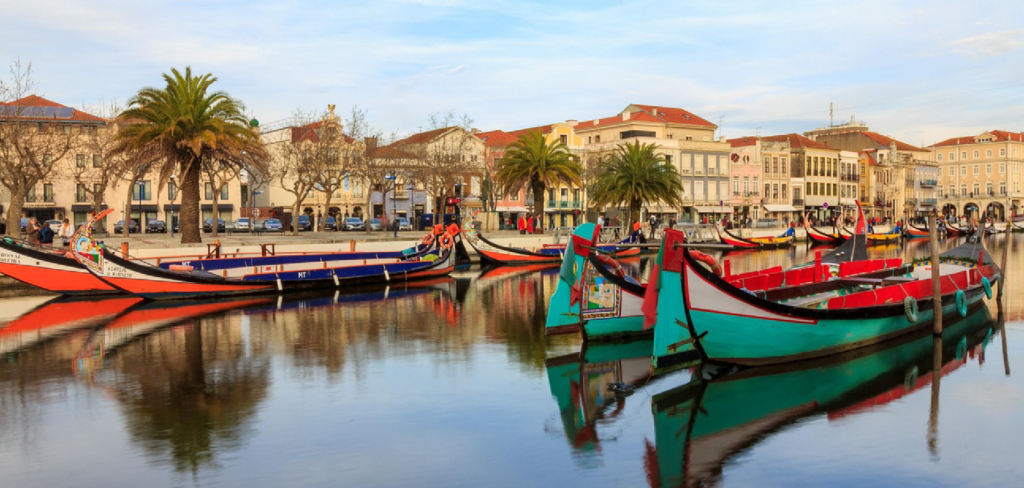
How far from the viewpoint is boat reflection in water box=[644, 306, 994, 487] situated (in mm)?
9945

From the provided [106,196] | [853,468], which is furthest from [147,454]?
[106,196]

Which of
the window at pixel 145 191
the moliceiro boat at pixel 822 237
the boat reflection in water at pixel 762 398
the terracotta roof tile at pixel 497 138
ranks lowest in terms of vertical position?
the boat reflection in water at pixel 762 398

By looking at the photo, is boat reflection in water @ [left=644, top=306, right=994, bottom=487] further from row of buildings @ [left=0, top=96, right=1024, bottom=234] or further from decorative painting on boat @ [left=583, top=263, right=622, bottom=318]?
row of buildings @ [left=0, top=96, right=1024, bottom=234]

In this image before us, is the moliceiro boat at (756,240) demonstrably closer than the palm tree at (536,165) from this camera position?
No

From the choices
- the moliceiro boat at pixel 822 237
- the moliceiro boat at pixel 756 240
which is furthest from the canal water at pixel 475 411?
the moliceiro boat at pixel 822 237

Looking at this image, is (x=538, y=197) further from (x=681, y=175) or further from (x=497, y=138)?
(x=681, y=175)

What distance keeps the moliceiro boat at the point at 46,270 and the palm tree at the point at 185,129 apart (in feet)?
24.3

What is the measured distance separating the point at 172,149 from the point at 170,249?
3.60 m

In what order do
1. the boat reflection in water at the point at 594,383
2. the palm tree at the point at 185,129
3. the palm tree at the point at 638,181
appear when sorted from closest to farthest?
1. the boat reflection in water at the point at 594,383
2. the palm tree at the point at 185,129
3. the palm tree at the point at 638,181

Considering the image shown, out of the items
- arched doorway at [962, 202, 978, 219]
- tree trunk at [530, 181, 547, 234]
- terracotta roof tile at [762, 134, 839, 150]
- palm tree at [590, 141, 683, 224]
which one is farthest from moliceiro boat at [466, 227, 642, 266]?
arched doorway at [962, 202, 978, 219]

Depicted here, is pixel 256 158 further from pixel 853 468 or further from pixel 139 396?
pixel 853 468

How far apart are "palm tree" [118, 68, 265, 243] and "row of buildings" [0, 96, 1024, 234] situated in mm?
10557

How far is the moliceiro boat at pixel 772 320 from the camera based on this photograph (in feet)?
41.9

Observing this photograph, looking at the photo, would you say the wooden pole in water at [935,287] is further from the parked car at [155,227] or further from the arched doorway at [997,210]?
the arched doorway at [997,210]
